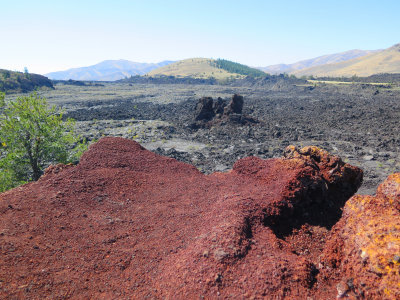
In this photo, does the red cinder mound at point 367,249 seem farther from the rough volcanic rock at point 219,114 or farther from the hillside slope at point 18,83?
the hillside slope at point 18,83

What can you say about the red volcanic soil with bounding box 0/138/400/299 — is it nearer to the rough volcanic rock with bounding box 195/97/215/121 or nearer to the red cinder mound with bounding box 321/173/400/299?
the red cinder mound with bounding box 321/173/400/299

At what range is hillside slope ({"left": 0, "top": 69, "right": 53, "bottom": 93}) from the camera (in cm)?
7550

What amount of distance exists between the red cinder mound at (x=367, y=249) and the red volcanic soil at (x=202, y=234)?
0.05 feet

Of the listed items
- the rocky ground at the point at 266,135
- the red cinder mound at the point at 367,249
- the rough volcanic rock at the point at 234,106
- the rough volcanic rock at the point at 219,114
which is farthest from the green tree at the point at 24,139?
the rough volcanic rock at the point at 234,106

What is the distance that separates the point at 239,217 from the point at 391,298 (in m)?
2.96

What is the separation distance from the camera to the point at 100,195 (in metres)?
7.83

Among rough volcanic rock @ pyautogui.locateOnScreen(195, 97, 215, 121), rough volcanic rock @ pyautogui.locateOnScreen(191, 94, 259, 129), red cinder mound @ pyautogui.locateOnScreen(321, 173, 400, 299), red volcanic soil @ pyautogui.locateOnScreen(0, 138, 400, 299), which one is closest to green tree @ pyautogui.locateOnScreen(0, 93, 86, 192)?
red volcanic soil @ pyautogui.locateOnScreen(0, 138, 400, 299)

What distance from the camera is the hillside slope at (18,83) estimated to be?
75.5 m

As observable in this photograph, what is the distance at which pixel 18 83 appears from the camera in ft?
265

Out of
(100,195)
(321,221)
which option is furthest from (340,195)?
(100,195)

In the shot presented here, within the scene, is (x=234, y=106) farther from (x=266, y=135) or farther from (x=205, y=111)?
(x=266, y=135)

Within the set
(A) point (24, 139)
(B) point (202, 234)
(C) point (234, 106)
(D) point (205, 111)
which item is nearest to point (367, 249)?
(B) point (202, 234)

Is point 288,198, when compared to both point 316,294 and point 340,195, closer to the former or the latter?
point 340,195

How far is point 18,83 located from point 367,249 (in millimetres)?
98170
